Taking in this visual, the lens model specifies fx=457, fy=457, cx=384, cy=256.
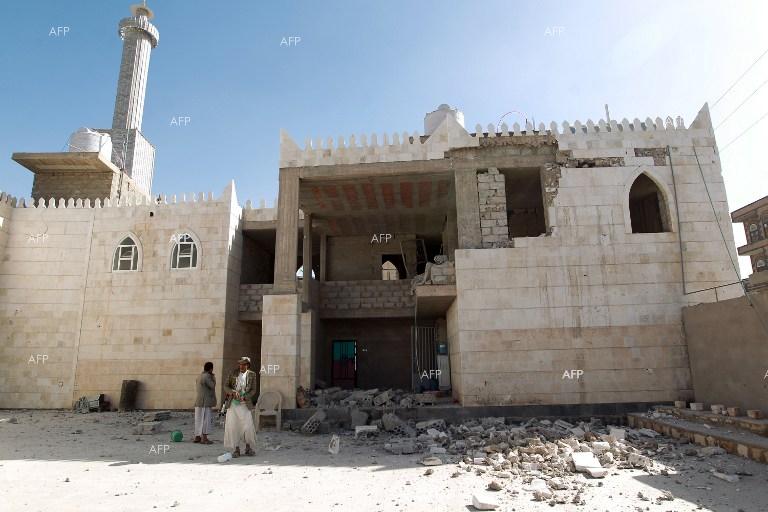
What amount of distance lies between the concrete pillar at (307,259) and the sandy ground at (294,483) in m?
6.23

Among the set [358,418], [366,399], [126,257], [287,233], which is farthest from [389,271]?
[358,418]

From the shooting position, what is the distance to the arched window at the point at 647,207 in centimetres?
1252

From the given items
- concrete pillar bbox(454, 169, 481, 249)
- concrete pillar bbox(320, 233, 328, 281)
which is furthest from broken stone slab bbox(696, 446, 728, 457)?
concrete pillar bbox(320, 233, 328, 281)

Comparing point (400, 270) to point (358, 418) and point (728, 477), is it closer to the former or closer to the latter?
point (358, 418)

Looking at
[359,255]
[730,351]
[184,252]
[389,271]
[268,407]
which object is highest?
[359,255]

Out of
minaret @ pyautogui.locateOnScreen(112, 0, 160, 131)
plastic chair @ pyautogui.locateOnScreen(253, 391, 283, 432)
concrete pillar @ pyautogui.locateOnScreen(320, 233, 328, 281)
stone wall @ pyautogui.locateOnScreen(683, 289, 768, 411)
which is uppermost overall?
minaret @ pyautogui.locateOnScreen(112, 0, 160, 131)

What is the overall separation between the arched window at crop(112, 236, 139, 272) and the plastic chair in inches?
328

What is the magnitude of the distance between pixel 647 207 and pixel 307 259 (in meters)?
10.8

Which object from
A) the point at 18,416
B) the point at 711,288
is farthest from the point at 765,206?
the point at 18,416

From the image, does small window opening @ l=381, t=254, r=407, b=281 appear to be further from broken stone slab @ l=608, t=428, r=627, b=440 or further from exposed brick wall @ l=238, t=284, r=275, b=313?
broken stone slab @ l=608, t=428, r=627, b=440

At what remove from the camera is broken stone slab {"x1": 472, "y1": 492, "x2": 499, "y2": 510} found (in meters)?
5.12

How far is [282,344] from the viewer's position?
1236 cm

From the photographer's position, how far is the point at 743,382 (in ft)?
30.5

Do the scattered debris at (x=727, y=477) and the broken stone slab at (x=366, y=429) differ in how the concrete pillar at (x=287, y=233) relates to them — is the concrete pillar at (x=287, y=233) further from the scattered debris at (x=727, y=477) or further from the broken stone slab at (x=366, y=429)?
the scattered debris at (x=727, y=477)
